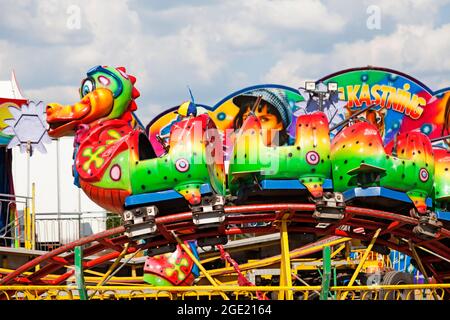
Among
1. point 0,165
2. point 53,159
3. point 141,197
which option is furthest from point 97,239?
point 53,159

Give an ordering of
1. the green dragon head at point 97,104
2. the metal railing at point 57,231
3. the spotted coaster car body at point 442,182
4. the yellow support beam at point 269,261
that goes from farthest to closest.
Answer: the metal railing at point 57,231
the yellow support beam at point 269,261
the green dragon head at point 97,104
the spotted coaster car body at point 442,182

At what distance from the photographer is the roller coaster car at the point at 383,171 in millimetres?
12297

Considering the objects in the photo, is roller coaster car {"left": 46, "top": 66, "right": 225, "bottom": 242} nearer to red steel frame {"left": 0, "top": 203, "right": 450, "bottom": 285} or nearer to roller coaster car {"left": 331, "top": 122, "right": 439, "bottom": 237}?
red steel frame {"left": 0, "top": 203, "right": 450, "bottom": 285}

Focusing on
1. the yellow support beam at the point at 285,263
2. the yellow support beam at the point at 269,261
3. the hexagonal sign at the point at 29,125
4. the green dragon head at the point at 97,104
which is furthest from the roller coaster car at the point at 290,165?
the yellow support beam at the point at 269,261

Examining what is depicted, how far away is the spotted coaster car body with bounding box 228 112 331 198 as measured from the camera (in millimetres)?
12156

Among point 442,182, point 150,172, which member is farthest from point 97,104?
point 442,182

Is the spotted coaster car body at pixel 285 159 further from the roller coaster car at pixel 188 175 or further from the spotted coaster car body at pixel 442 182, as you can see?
the spotted coaster car body at pixel 442 182

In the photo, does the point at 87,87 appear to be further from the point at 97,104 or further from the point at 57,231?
the point at 57,231

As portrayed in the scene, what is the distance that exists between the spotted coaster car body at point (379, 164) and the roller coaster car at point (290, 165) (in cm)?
20
